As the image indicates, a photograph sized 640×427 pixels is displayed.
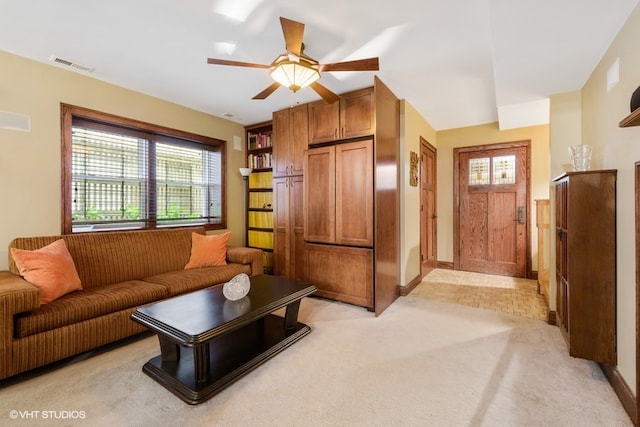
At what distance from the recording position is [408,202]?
12.5ft

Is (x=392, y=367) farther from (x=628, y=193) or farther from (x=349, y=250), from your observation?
(x=628, y=193)

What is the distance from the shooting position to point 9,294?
1816 mm

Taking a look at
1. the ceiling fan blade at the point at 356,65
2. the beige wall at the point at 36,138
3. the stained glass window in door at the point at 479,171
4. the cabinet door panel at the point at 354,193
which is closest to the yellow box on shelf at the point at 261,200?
the cabinet door panel at the point at 354,193

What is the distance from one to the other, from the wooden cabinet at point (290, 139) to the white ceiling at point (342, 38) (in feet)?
2.22

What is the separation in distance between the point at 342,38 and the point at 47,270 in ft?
9.97

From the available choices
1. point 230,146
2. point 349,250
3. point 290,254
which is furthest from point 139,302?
point 230,146

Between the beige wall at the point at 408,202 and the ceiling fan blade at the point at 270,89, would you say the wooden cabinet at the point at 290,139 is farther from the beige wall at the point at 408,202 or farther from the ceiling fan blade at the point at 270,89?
the beige wall at the point at 408,202

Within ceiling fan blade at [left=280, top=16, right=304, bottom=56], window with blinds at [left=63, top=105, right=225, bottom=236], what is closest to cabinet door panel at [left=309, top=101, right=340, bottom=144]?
ceiling fan blade at [left=280, top=16, right=304, bottom=56]

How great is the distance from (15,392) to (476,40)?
419cm

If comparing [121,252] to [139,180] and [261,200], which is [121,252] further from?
[261,200]

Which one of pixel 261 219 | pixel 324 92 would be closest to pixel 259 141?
pixel 261 219

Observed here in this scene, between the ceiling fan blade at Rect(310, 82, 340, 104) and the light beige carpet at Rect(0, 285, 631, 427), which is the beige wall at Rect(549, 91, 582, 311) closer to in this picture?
the light beige carpet at Rect(0, 285, 631, 427)

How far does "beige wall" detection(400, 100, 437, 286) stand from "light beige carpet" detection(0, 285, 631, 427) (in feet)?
4.32

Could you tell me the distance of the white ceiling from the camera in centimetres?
188
